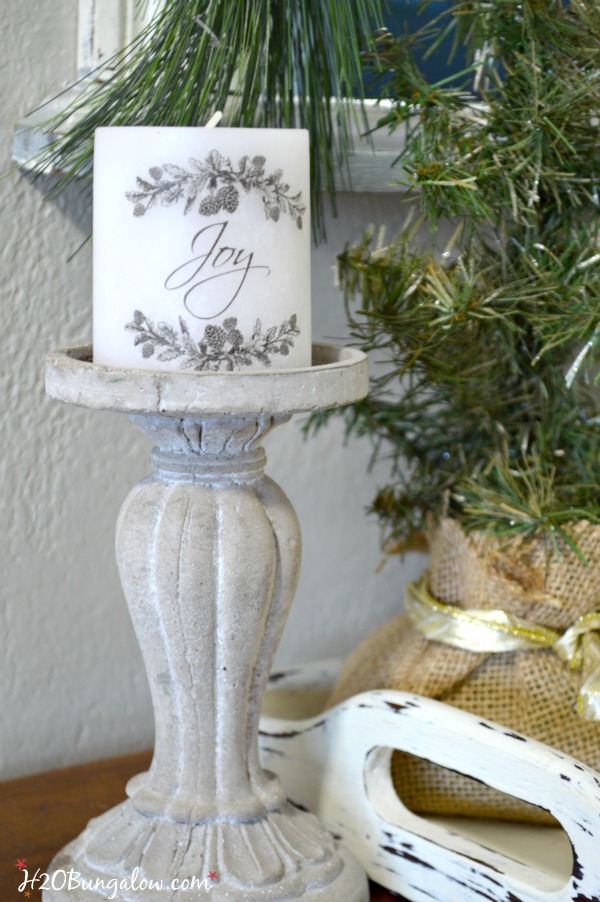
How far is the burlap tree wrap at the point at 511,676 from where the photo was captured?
22.1 inches

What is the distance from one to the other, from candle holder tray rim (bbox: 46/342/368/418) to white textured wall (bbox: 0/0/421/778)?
0.20 meters

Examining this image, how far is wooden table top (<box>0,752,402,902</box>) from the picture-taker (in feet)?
1.77

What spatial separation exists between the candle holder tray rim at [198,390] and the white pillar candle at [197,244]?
2cm

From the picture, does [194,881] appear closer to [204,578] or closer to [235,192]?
[204,578]

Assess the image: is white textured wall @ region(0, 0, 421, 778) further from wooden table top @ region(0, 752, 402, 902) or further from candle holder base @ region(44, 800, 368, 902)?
candle holder base @ region(44, 800, 368, 902)

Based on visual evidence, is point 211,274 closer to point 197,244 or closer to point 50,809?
point 197,244

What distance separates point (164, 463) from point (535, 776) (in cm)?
22

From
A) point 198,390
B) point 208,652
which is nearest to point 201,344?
Answer: point 198,390

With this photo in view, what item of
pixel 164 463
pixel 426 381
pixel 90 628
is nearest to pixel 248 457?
pixel 164 463

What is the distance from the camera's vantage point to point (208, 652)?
471mm

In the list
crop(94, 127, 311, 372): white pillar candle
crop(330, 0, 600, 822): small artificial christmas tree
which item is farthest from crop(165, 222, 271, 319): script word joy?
crop(330, 0, 600, 822): small artificial christmas tree

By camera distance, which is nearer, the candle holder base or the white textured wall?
the candle holder base

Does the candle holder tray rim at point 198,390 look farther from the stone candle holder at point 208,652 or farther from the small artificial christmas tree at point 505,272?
the small artificial christmas tree at point 505,272

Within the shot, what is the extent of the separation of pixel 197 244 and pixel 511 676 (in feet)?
0.96
